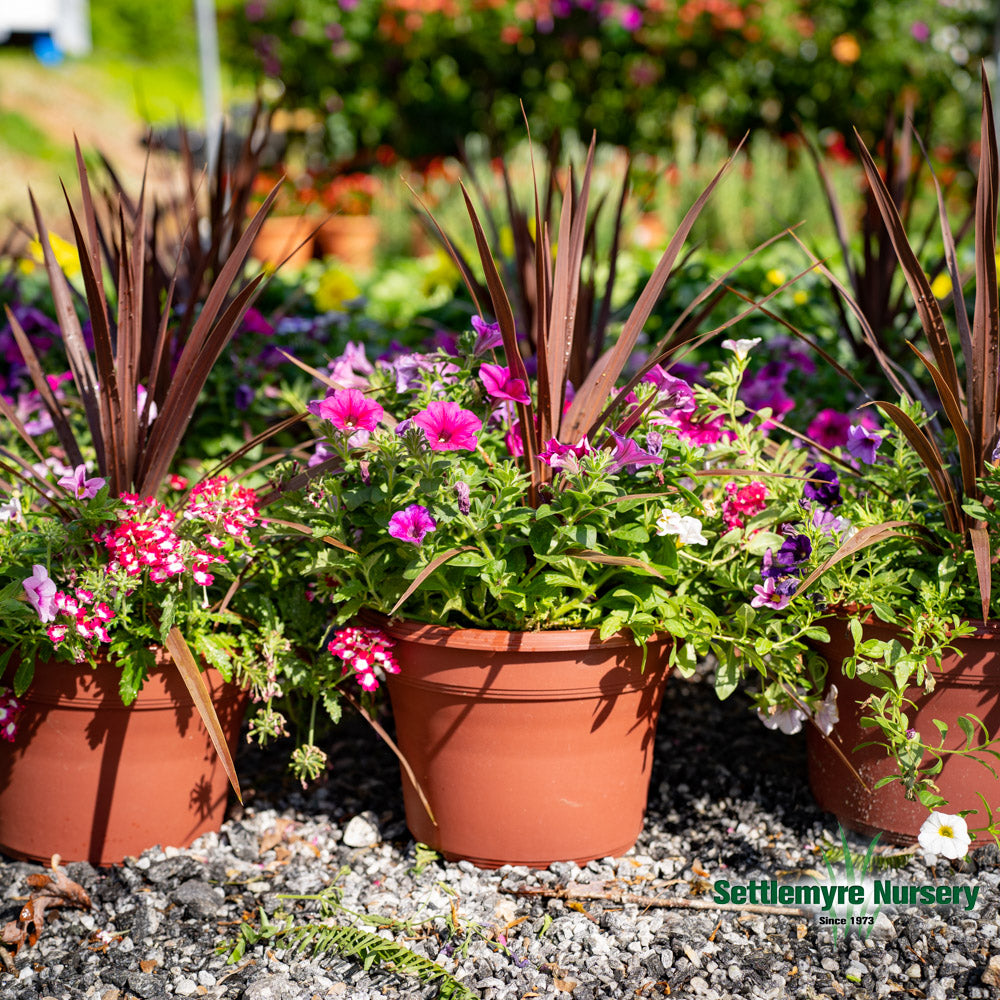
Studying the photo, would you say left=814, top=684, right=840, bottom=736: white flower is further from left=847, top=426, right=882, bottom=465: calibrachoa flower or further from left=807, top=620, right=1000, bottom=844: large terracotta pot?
left=847, top=426, right=882, bottom=465: calibrachoa flower

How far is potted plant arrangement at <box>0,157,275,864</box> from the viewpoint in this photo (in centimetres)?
148

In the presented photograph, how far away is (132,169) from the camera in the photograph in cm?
1496

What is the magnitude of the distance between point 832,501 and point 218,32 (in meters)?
7.42

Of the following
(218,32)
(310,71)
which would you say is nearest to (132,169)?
(218,32)

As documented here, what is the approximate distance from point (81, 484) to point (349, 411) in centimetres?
47

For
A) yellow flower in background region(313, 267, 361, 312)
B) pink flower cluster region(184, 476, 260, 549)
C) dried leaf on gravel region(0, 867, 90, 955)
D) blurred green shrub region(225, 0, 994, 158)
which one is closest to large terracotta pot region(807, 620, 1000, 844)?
pink flower cluster region(184, 476, 260, 549)

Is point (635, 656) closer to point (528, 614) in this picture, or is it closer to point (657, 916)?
point (528, 614)

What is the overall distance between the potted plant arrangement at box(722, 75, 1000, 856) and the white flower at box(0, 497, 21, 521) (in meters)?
1.11

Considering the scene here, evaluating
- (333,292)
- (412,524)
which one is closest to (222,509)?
(412,524)

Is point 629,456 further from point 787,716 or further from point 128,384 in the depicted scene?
point 128,384

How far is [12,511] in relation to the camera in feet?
5.35

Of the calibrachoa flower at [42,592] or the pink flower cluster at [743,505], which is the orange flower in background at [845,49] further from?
the calibrachoa flower at [42,592]

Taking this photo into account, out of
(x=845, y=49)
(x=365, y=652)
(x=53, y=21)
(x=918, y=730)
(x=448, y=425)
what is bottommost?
(x=918, y=730)

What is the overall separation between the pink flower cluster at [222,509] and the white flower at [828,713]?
0.89 m
